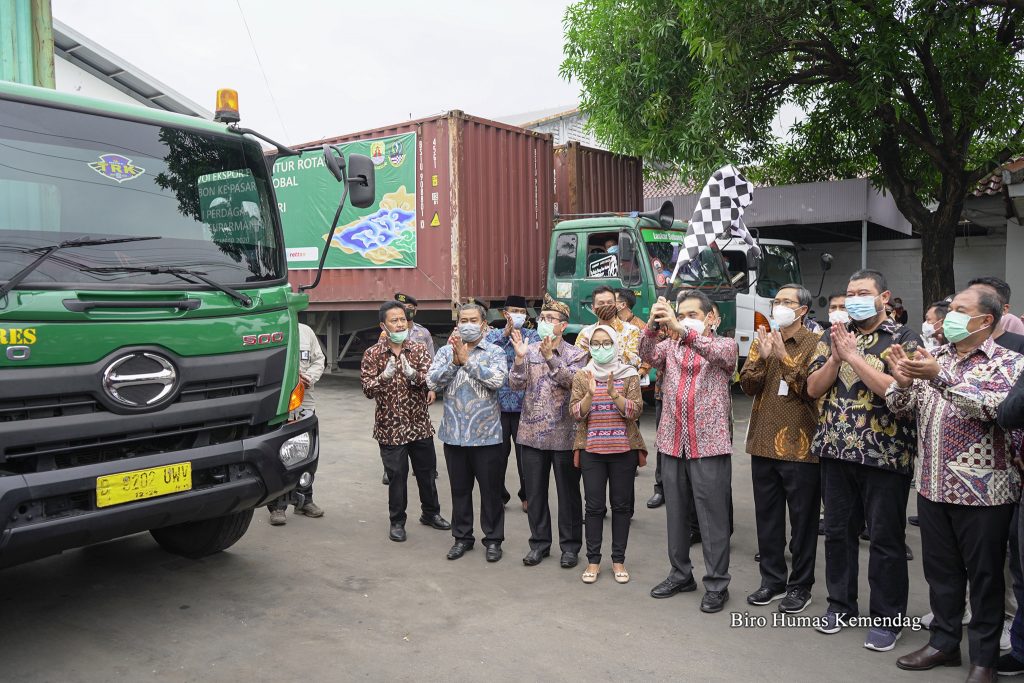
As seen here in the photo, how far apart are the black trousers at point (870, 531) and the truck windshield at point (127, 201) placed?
3.09m

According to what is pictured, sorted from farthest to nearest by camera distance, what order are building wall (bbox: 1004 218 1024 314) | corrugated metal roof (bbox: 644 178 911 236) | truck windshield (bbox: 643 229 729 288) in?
corrugated metal roof (bbox: 644 178 911 236) < building wall (bbox: 1004 218 1024 314) < truck windshield (bbox: 643 229 729 288)

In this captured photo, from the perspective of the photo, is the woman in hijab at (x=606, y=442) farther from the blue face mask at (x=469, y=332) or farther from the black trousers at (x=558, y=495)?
the blue face mask at (x=469, y=332)

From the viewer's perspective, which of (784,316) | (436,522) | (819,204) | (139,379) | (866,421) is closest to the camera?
(139,379)

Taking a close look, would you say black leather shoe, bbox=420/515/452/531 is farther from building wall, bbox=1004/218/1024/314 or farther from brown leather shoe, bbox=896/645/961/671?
building wall, bbox=1004/218/1024/314

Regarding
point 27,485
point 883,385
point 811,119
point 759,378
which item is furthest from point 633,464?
point 811,119

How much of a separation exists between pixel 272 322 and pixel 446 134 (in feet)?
20.5

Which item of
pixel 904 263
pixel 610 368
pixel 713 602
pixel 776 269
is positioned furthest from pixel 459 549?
pixel 904 263

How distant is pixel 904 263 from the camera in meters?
16.3

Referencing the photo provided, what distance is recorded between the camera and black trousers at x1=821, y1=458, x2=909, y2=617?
3.64 m

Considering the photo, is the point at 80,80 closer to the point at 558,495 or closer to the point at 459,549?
the point at 459,549

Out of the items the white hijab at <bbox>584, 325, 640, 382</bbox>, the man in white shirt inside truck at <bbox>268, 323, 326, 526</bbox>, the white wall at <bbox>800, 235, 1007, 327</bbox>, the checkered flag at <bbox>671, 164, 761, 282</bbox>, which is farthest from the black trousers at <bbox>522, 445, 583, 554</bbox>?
the white wall at <bbox>800, 235, 1007, 327</bbox>

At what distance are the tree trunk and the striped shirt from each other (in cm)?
832

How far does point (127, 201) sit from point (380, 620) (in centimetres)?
239

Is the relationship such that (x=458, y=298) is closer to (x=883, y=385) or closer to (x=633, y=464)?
(x=633, y=464)
